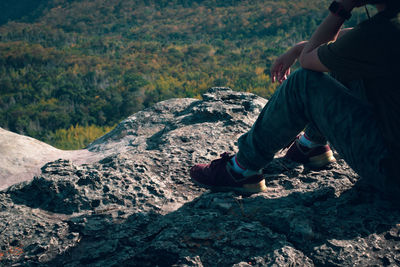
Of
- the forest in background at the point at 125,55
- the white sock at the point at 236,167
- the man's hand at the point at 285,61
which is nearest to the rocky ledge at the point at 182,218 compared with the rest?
→ the white sock at the point at 236,167

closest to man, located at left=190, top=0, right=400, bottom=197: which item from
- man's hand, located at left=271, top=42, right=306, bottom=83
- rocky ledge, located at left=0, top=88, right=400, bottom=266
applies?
rocky ledge, located at left=0, top=88, right=400, bottom=266

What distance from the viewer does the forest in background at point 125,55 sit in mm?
15117

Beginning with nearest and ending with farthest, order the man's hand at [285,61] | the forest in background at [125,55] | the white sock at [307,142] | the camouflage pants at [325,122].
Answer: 1. the camouflage pants at [325,122]
2. the man's hand at [285,61]
3. the white sock at [307,142]
4. the forest in background at [125,55]

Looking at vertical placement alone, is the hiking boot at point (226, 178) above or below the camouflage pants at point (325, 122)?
below

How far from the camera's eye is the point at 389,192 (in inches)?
76.9

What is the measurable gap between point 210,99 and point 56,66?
19.7 meters

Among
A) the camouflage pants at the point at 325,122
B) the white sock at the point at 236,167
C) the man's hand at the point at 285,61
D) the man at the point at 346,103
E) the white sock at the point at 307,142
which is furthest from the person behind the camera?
the white sock at the point at 307,142

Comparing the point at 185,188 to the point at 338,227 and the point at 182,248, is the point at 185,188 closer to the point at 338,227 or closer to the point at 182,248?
the point at 182,248

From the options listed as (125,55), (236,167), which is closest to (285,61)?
(236,167)

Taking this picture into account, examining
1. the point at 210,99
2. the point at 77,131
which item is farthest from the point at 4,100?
the point at 210,99

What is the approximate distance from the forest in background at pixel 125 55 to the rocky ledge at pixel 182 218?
8.45 m

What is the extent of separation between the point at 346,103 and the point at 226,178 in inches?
37.0

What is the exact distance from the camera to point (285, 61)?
2.66 m

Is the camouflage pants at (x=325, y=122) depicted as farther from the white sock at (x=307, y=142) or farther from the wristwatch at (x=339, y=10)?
the white sock at (x=307, y=142)
